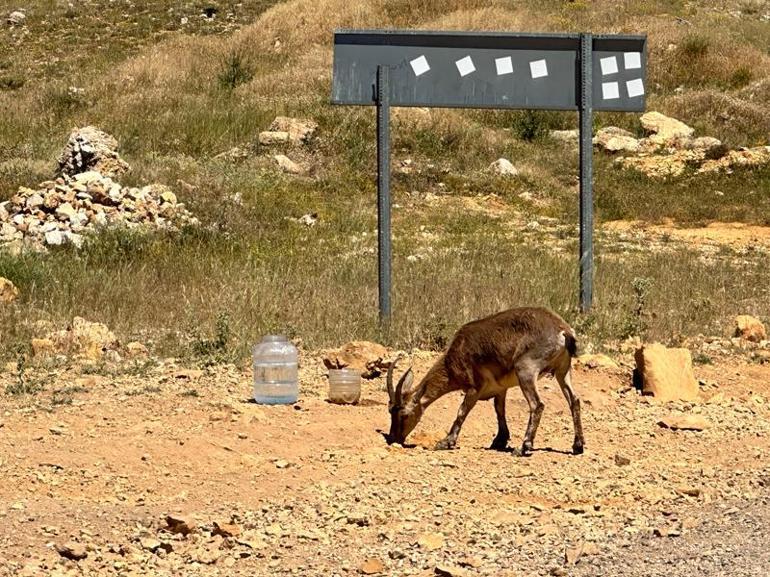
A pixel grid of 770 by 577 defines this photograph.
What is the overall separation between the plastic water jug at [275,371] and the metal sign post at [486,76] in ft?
8.98

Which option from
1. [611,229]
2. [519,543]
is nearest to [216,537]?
[519,543]

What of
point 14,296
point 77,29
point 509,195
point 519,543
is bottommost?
point 519,543

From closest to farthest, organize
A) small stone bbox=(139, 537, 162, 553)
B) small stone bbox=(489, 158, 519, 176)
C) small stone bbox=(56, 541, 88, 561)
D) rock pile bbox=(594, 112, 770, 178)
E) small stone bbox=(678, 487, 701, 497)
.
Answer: small stone bbox=(56, 541, 88, 561) < small stone bbox=(139, 537, 162, 553) < small stone bbox=(678, 487, 701, 497) < small stone bbox=(489, 158, 519, 176) < rock pile bbox=(594, 112, 770, 178)

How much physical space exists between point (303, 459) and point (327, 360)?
247cm

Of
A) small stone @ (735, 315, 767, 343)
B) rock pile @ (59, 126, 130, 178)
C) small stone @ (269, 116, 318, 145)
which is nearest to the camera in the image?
small stone @ (735, 315, 767, 343)

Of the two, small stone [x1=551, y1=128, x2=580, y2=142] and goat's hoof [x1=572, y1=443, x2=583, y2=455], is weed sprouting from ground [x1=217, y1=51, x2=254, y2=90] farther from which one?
goat's hoof [x1=572, y1=443, x2=583, y2=455]

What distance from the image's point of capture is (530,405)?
7.81 metres

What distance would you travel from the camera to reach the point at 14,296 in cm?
1303

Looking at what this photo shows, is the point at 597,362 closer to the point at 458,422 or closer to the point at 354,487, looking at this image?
the point at 458,422

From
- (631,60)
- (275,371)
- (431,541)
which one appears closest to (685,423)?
(275,371)

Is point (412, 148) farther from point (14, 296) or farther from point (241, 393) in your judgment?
point (241, 393)

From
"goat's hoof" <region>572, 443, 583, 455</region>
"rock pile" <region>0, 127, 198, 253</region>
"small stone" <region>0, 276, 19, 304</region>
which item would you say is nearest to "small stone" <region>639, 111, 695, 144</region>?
"rock pile" <region>0, 127, 198, 253</region>

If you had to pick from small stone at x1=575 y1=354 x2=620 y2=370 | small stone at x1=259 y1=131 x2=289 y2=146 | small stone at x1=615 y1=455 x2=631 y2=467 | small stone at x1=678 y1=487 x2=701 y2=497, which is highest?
small stone at x1=259 y1=131 x2=289 y2=146

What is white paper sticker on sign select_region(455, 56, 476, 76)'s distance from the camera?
12.4 m
